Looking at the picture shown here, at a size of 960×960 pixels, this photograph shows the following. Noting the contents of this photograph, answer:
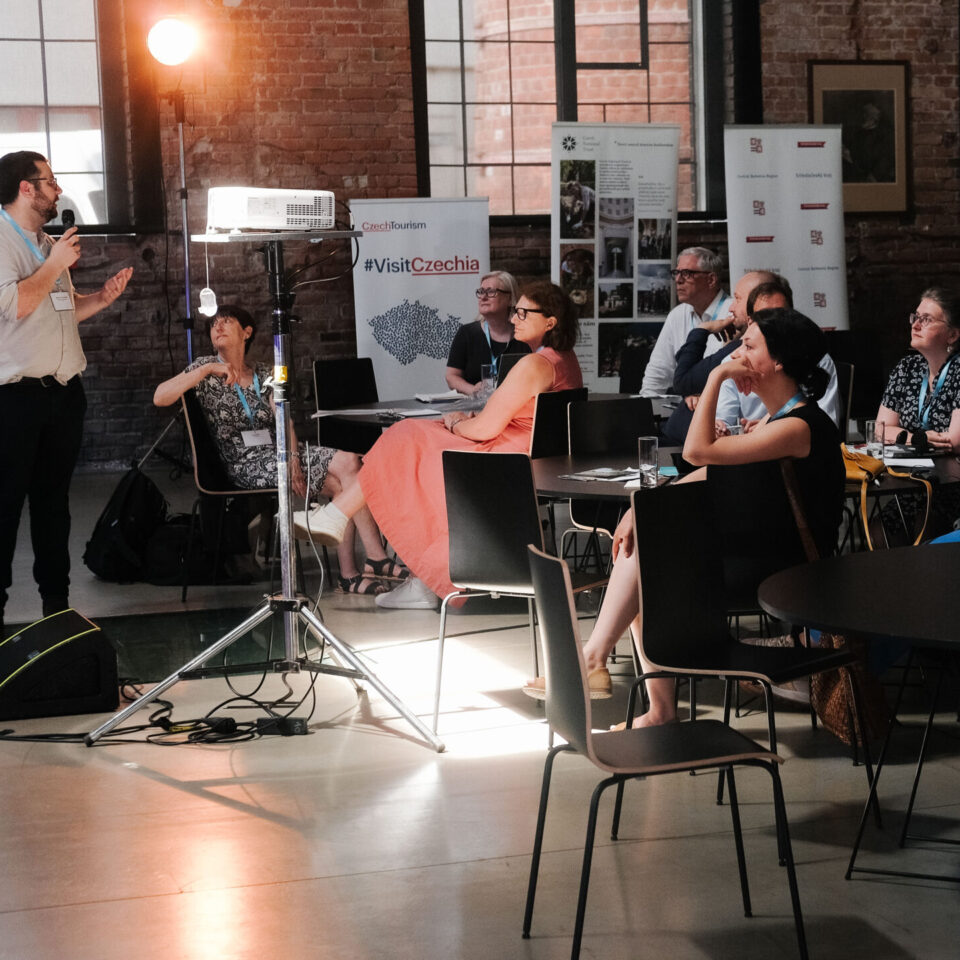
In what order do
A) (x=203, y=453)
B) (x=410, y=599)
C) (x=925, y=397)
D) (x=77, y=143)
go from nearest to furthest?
(x=925, y=397), (x=410, y=599), (x=203, y=453), (x=77, y=143)

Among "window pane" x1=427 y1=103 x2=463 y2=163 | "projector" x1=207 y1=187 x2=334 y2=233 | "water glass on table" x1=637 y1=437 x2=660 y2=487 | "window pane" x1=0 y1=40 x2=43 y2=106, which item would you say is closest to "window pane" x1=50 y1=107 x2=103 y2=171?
"window pane" x1=0 y1=40 x2=43 y2=106

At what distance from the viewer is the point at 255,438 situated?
566 cm

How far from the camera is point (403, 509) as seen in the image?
4867 millimetres

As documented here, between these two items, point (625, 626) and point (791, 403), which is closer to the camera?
point (791, 403)

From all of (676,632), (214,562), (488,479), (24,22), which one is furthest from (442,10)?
(676,632)

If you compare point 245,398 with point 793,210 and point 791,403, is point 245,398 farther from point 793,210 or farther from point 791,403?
point 793,210

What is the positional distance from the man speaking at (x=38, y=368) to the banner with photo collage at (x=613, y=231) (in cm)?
430

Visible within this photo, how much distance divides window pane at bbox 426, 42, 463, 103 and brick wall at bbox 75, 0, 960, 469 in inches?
12.5

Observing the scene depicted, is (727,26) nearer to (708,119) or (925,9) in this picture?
(708,119)

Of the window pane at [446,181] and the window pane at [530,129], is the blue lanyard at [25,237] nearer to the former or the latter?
the window pane at [446,181]

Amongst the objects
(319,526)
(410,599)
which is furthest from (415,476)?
(410,599)

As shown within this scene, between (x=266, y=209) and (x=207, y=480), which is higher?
(x=266, y=209)

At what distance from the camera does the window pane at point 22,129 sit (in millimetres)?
9180

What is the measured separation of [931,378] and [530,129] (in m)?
5.79
